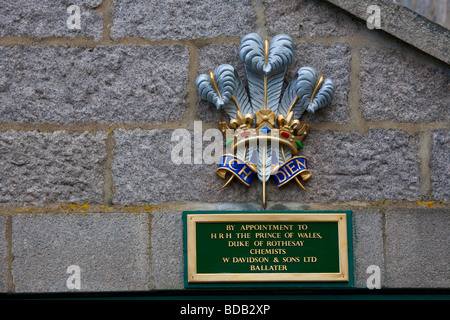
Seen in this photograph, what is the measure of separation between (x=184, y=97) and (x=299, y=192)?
2.56 feet

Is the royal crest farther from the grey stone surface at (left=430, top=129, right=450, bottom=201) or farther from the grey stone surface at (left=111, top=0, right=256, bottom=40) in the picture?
the grey stone surface at (left=430, top=129, right=450, bottom=201)

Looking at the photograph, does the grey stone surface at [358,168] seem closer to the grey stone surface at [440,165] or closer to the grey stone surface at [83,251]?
the grey stone surface at [440,165]

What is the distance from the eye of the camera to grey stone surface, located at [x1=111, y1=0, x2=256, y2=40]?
146 inches

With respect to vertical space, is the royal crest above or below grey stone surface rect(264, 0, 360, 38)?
below

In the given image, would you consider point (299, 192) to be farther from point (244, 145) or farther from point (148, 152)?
point (148, 152)

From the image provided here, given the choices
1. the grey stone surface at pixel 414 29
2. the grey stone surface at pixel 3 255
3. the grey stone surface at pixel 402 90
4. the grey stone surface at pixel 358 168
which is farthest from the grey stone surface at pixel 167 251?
the grey stone surface at pixel 414 29

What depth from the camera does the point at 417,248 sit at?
357 cm

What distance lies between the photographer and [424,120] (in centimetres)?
366

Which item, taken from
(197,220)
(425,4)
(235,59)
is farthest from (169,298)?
(425,4)

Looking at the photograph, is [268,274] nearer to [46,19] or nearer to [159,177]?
[159,177]

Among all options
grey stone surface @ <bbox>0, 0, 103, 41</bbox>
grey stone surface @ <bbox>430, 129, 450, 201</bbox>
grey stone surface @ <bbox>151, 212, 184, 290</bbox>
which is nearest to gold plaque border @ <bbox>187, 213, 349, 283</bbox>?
grey stone surface @ <bbox>151, 212, 184, 290</bbox>

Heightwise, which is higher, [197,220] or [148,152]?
[148,152]

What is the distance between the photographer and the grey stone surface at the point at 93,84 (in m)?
3.66

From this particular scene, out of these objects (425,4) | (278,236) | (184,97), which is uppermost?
(425,4)
